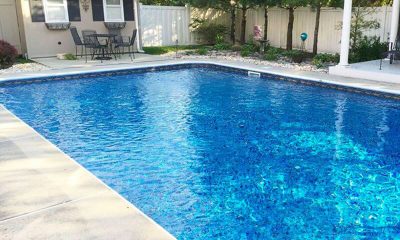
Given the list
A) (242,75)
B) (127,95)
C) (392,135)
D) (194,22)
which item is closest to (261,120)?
(392,135)

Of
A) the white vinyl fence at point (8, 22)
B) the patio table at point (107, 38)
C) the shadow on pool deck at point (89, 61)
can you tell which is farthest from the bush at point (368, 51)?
the white vinyl fence at point (8, 22)

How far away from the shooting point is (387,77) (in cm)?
888

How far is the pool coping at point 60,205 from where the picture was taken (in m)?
3.02

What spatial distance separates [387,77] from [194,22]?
10.4 m

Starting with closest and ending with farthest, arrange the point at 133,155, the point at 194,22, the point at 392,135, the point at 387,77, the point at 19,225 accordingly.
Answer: the point at 19,225, the point at 133,155, the point at 392,135, the point at 387,77, the point at 194,22

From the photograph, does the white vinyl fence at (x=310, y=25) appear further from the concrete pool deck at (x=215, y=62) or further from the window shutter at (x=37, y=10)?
the window shutter at (x=37, y=10)

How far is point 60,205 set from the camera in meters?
3.46

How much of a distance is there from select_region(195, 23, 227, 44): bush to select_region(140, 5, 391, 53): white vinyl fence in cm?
49

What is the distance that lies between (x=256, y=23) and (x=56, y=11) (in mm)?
8434

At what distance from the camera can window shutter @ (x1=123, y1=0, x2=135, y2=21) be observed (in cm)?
1459

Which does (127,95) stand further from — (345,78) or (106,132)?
(345,78)

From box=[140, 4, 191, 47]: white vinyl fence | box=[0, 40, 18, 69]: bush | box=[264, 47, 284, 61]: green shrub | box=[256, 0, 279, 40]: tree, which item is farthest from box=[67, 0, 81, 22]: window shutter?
box=[264, 47, 284, 61]: green shrub

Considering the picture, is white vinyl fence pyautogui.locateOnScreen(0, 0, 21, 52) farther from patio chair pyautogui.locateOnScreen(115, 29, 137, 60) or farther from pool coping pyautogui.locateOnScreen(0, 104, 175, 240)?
pool coping pyautogui.locateOnScreen(0, 104, 175, 240)

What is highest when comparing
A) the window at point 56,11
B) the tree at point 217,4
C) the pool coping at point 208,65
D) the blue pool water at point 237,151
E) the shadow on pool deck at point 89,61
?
the tree at point 217,4
